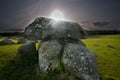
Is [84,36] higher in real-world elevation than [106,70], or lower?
higher

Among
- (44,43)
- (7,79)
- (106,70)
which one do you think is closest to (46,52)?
(44,43)

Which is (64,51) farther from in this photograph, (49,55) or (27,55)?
(27,55)

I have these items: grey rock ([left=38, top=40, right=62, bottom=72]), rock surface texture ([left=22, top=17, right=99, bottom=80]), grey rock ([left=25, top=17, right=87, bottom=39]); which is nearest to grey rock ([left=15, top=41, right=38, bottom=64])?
rock surface texture ([left=22, top=17, right=99, bottom=80])

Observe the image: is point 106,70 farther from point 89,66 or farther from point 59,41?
point 59,41

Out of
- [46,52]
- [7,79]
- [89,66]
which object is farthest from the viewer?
[46,52]

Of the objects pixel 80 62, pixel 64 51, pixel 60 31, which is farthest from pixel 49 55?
pixel 80 62

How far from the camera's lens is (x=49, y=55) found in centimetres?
2106

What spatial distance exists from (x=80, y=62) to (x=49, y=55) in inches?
158

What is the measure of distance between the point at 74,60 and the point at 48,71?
130 inches

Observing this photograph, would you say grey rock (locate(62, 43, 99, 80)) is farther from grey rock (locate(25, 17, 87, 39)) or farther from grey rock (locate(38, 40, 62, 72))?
grey rock (locate(25, 17, 87, 39))

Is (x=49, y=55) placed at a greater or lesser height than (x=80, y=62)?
greater

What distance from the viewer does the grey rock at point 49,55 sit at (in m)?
20.4

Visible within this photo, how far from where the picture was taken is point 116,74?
2091cm

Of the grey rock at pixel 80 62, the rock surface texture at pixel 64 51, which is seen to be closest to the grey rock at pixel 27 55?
the rock surface texture at pixel 64 51
